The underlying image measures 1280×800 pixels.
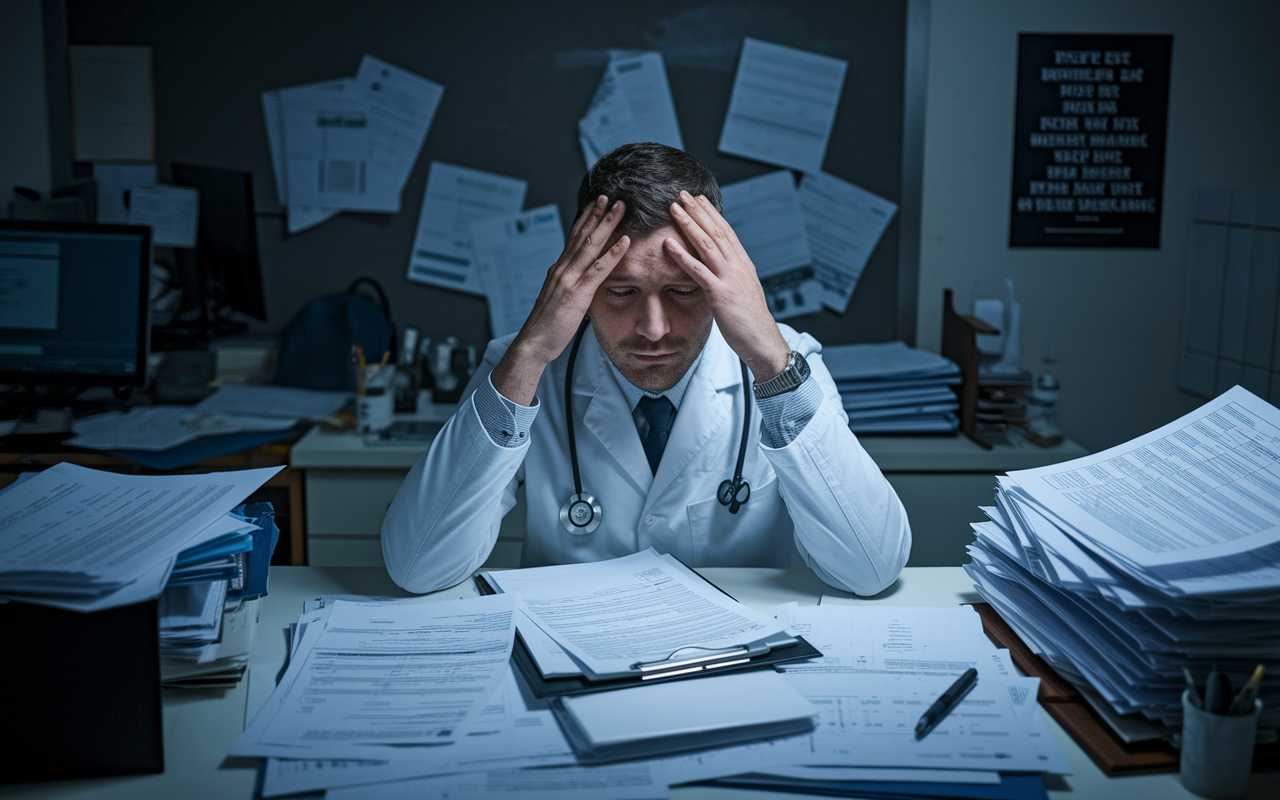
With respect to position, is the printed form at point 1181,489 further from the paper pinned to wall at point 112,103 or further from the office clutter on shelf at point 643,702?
the paper pinned to wall at point 112,103

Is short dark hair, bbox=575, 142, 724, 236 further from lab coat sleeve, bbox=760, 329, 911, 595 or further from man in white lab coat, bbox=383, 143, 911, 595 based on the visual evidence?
lab coat sleeve, bbox=760, 329, 911, 595

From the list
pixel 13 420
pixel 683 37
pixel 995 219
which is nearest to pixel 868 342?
pixel 995 219

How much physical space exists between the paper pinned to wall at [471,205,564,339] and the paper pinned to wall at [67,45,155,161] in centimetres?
88

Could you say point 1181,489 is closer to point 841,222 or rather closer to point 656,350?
point 656,350

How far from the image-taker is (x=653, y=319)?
1.32 m

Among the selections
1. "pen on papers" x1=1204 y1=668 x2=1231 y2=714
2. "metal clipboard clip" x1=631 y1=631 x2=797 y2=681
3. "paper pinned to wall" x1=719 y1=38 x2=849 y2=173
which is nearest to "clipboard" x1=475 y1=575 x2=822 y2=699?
"metal clipboard clip" x1=631 y1=631 x2=797 y2=681

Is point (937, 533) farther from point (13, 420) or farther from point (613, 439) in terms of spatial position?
point (13, 420)

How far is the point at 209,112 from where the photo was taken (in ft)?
8.18

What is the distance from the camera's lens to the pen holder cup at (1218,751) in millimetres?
769

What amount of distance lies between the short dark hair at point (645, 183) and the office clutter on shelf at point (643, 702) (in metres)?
0.52

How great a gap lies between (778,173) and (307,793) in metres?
2.08

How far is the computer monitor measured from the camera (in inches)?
98.4

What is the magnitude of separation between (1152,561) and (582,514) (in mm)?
756

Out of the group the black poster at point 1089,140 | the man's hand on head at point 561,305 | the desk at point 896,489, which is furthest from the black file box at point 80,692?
the black poster at point 1089,140
